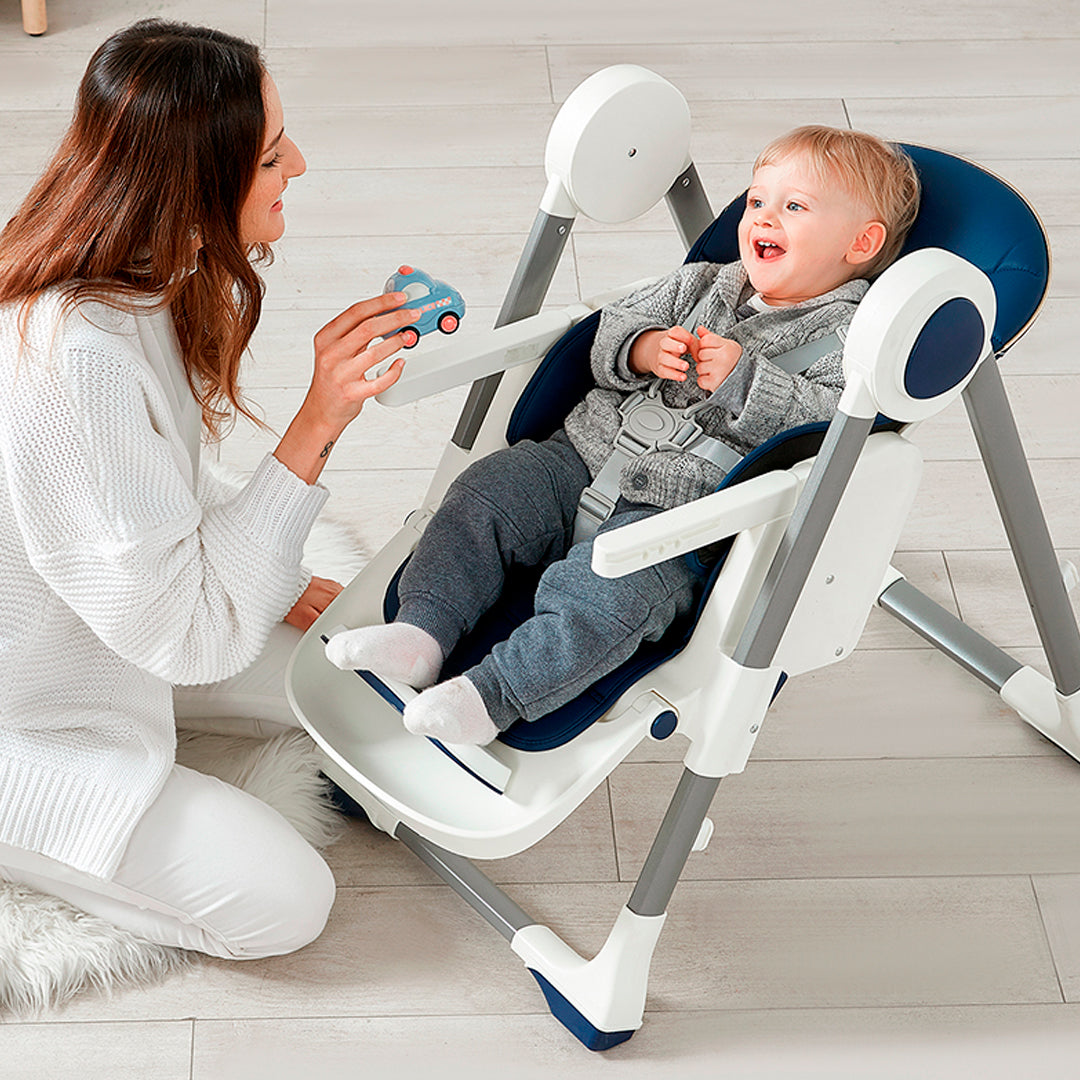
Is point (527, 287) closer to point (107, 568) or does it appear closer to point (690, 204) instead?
point (690, 204)

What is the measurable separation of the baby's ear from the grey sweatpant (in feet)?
1.05

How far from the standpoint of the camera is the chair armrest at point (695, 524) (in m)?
1.00

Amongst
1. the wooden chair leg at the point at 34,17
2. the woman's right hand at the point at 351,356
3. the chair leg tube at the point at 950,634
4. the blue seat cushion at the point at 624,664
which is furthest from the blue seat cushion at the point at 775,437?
the wooden chair leg at the point at 34,17

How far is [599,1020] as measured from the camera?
4.22 ft

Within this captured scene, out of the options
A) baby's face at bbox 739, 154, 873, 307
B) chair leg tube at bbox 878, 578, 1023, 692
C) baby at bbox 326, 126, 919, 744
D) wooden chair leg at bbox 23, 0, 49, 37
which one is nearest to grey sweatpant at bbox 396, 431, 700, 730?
baby at bbox 326, 126, 919, 744

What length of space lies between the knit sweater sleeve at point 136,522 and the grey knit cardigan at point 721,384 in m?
0.30

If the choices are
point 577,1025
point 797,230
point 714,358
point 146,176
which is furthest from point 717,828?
point 146,176

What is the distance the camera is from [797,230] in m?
1.33

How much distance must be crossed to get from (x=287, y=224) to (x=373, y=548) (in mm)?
714

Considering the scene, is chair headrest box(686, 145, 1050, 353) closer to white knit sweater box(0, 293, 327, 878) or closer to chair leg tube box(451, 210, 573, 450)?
chair leg tube box(451, 210, 573, 450)

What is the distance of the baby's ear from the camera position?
1.32 meters

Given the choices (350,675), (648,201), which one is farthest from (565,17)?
(350,675)

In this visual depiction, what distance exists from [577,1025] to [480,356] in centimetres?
62

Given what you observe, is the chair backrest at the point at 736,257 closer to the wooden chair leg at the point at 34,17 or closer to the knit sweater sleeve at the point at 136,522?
the knit sweater sleeve at the point at 136,522
